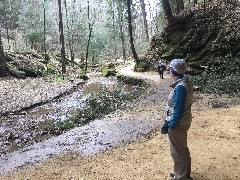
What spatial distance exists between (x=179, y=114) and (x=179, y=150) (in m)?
0.69

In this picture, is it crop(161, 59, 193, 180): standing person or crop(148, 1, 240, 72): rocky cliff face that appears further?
crop(148, 1, 240, 72): rocky cliff face

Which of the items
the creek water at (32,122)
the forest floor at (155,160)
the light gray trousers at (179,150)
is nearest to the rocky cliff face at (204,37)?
the creek water at (32,122)

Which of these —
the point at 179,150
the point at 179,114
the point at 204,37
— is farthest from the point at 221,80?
the point at 179,114

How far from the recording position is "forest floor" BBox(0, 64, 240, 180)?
6262 millimetres

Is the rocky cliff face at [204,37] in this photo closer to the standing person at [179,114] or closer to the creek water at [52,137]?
the creek water at [52,137]

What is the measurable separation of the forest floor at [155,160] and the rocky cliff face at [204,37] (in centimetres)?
1070

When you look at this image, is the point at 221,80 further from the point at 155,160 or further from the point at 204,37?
the point at 155,160

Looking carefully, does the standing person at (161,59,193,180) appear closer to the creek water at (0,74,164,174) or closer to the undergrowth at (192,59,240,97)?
the creek water at (0,74,164,174)

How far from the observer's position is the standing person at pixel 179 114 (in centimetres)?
480

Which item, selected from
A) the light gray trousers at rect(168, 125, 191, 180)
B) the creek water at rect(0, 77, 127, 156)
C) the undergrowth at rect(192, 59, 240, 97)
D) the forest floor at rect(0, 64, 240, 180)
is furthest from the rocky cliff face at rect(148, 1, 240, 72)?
the light gray trousers at rect(168, 125, 191, 180)

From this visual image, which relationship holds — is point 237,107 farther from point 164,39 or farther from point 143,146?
point 164,39

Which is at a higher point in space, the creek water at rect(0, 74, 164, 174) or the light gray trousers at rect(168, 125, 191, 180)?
the light gray trousers at rect(168, 125, 191, 180)

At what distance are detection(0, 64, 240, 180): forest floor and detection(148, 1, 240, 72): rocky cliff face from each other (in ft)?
35.1

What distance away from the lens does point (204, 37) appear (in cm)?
2320
